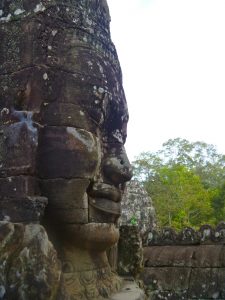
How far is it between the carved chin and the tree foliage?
71.1 ft

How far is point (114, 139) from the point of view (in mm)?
3273

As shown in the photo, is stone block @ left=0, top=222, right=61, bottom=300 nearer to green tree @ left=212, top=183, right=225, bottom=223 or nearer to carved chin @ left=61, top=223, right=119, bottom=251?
carved chin @ left=61, top=223, right=119, bottom=251

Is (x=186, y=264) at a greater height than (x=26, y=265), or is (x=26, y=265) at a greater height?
(x=26, y=265)

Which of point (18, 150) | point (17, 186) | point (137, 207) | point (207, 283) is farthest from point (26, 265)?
point (137, 207)

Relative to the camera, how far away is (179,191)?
2688 centimetres

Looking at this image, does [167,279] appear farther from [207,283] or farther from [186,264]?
[207,283]

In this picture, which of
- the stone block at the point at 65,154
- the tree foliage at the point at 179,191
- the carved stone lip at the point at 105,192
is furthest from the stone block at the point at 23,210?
the tree foliage at the point at 179,191

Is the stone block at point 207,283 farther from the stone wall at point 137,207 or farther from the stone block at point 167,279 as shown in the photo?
the stone wall at point 137,207

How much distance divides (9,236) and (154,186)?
25.8 m

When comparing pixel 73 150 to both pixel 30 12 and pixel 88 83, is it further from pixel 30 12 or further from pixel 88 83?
pixel 30 12

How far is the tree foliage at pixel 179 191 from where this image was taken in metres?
26.4

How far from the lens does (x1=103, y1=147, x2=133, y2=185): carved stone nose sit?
122 inches

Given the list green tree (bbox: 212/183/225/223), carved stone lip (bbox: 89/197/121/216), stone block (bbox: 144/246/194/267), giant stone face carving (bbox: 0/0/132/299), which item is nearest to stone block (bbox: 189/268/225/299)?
stone block (bbox: 144/246/194/267)

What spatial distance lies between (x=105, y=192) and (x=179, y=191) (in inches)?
963
